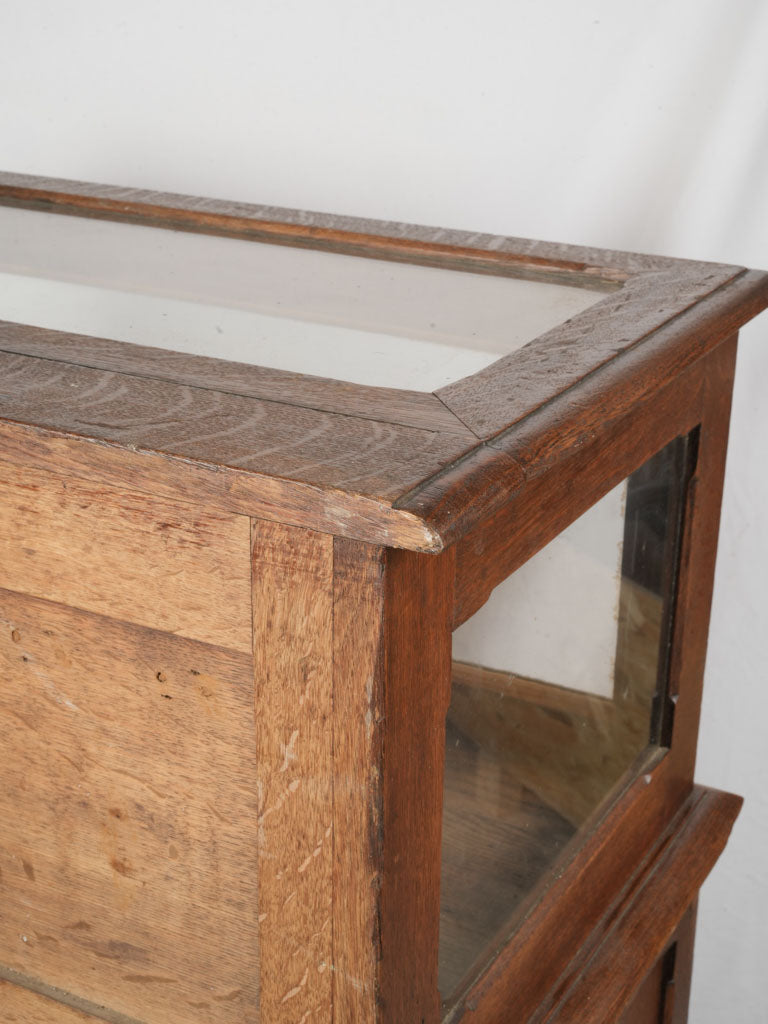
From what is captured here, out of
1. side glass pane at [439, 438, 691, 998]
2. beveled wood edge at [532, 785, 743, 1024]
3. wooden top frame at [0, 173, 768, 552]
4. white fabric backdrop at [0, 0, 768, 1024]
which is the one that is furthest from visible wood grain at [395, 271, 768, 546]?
white fabric backdrop at [0, 0, 768, 1024]

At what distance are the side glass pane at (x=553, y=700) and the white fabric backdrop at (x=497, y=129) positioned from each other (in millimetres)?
600

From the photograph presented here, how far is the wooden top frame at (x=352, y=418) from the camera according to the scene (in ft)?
2.38

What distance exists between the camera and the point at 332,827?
2.64ft

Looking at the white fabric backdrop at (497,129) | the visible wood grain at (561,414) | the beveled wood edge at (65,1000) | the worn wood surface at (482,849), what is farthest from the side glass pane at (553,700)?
the white fabric backdrop at (497,129)

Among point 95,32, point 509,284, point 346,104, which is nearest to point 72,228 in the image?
point 509,284

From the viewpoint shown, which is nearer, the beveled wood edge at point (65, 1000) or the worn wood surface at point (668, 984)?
the beveled wood edge at point (65, 1000)

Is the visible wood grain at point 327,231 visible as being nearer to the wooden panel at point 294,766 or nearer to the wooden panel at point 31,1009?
the wooden panel at point 294,766

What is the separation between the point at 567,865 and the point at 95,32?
138 cm

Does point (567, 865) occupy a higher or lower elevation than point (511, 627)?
lower

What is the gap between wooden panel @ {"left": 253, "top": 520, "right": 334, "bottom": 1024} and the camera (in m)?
0.76

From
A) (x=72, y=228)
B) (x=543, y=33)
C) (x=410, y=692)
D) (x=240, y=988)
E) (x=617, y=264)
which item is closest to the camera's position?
(x=410, y=692)

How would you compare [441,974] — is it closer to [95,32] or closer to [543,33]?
[543,33]

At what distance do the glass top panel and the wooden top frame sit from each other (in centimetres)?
4

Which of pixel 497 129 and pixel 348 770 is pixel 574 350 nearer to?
pixel 348 770
